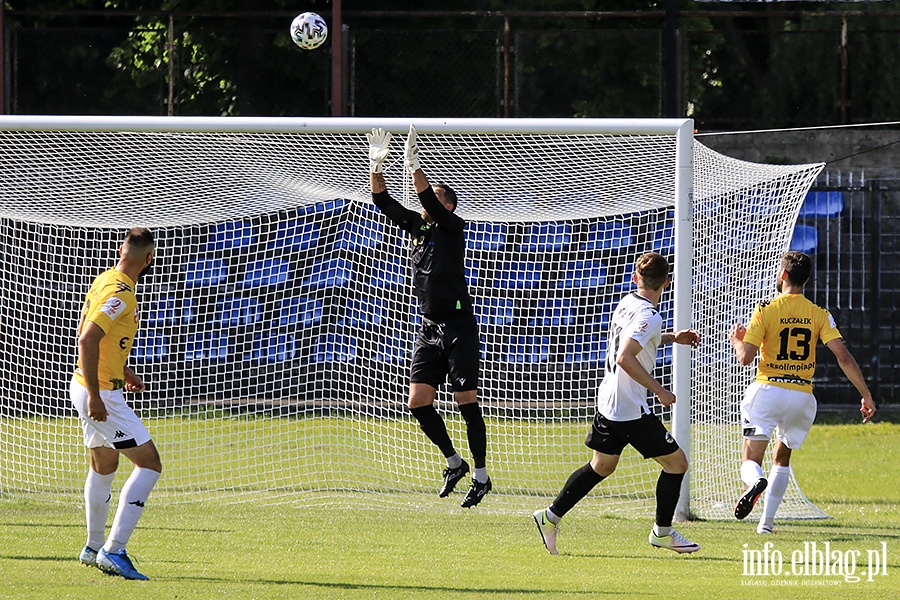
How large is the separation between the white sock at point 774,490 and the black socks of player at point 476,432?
1814 mm

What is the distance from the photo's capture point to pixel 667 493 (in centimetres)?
668

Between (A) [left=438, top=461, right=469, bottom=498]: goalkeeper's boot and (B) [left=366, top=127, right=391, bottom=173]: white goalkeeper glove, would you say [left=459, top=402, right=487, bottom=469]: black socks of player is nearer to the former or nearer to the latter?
(A) [left=438, top=461, right=469, bottom=498]: goalkeeper's boot

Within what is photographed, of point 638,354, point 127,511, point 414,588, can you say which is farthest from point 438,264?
point 127,511

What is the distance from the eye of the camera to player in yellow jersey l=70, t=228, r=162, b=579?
19.6 ft

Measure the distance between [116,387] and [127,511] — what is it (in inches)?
24.9

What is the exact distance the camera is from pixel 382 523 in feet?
26.7

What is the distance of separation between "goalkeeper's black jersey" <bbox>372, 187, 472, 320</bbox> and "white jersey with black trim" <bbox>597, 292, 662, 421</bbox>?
1395mm

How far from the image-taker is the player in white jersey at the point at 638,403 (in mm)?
6223

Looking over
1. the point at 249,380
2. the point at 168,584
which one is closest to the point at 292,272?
the point at 249,380

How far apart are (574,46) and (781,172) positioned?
734cm

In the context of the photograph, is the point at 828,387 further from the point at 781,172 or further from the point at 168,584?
the point at 168,584

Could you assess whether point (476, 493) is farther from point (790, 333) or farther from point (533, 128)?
point (533, 128)

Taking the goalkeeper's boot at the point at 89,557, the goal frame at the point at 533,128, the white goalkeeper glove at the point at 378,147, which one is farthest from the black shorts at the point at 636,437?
the goalkeeper's boot at the point at 89,557

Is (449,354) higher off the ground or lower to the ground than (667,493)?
higher
